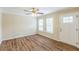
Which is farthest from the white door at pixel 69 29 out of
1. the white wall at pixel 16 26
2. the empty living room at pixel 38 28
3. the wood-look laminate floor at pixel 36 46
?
the white wall at pixel 16 26

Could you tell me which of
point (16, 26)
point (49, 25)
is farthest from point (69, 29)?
point (16, 26)

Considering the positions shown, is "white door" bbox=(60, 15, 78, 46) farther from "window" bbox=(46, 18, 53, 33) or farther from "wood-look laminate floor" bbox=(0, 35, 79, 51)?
"window" bbox=(46, 18, 53, 33)

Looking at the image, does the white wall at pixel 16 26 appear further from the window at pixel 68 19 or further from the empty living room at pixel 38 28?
the window at pixel 68 19

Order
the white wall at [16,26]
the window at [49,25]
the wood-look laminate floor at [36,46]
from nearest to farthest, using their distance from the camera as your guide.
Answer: the wood-look laminate floor at [36,46] → the white wall at [16,26] → the window at [49,25]

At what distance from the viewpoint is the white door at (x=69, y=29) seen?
3726 mm

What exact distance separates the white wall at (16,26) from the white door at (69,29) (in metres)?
2.95

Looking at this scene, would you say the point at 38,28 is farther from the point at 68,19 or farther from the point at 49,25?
the point at 68,19

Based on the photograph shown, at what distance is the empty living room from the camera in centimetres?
378

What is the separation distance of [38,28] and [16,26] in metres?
2.25

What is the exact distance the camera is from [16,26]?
6016 mm

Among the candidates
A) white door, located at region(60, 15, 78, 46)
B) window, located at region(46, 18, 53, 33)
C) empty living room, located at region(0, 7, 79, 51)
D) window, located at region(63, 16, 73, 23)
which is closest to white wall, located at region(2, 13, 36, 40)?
empty living room, located at region(0, 7, 79, 51)
